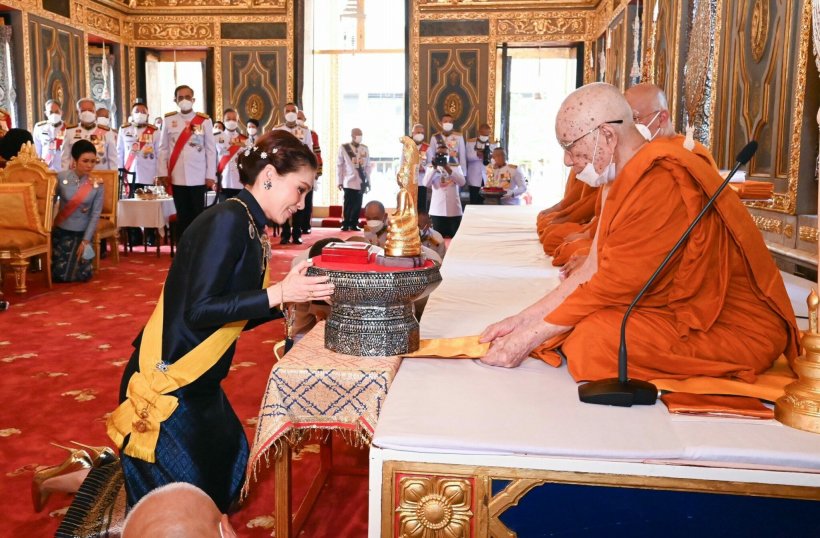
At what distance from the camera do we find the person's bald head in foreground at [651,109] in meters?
3.21

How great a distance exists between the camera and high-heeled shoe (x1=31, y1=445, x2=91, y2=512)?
85.7 inches

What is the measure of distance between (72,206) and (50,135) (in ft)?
12.6

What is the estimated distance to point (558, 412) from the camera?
161cm

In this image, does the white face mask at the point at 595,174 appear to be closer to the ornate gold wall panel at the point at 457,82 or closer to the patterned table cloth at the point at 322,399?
the patterned table cloth at the point at 322,399

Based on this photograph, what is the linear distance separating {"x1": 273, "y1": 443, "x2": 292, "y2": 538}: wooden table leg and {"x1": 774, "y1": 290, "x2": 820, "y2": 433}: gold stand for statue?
1.15m

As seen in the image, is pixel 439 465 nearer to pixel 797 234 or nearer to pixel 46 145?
pixel 797 234

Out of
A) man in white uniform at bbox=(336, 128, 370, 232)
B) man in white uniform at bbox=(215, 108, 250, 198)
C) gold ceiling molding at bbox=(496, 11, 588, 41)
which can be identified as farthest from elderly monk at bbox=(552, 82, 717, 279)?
gold ceiling molding at bbox=(496, 11, 588, 41)

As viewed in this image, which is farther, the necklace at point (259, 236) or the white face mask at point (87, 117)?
the white face mask at point (87, 117)

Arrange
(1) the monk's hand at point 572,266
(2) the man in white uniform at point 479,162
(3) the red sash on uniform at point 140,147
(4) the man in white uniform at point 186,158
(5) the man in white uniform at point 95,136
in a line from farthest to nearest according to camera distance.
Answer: (2) the man in white uniform at point 479,162
(3) the red sash on uniform at point 140,147
(5) the man in white uniform at point 95,136
(4) the man in white uniform at point 186,158
(1) the monk's hand at point 572,266

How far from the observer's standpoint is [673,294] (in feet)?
6.21

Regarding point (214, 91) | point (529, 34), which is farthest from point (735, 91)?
point (214, 91)

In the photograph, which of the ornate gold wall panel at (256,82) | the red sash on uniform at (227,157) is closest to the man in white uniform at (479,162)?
the ornate gold wall panel at (256,82)

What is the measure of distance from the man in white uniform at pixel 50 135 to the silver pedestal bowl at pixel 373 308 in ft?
28.6

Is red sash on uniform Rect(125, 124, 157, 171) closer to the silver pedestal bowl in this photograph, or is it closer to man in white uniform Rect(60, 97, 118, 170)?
man in white uniform Rect(60, 97, 118, 170)
